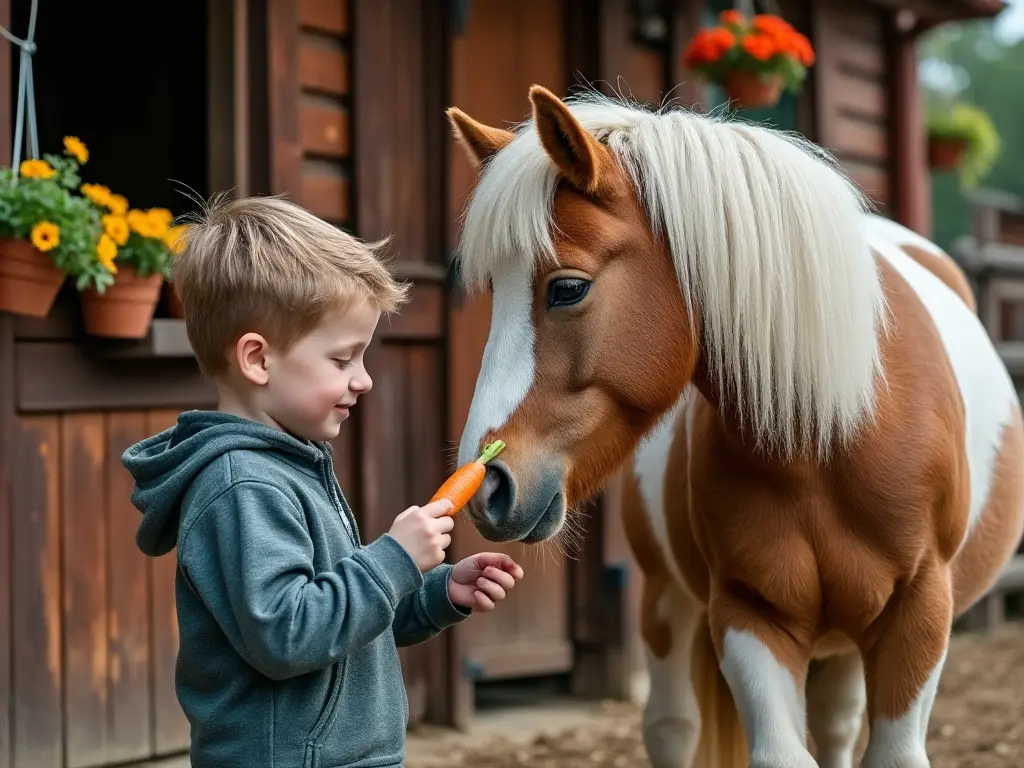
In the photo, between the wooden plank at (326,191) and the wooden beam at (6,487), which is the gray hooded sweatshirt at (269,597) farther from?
the wooden plank at (326,191)

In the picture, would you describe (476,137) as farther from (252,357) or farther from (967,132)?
(967,132)

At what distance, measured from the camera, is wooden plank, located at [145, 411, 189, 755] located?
3.74 meters

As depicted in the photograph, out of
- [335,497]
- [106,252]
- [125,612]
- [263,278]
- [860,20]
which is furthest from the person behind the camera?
[860,20]

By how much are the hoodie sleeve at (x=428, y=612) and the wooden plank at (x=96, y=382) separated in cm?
184

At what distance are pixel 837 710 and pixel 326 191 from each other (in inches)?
90.2

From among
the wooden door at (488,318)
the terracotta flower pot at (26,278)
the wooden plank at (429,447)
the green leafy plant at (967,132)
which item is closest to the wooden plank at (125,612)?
the terracotta flower pot at (26,278)

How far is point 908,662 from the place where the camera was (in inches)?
92.3

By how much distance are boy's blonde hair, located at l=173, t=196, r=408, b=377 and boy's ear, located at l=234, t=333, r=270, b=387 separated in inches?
0.6

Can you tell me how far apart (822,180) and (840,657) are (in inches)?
58.7

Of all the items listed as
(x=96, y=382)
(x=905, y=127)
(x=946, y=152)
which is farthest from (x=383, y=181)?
(x=946, y=152)

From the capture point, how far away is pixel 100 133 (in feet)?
18.1

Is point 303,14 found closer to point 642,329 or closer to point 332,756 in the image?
point 642,329

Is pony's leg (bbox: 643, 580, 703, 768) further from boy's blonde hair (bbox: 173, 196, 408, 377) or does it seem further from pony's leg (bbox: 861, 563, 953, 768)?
boy's blonde hair (bbox: 173, 196, 408, 377)

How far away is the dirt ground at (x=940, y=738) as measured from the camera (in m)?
4.05
